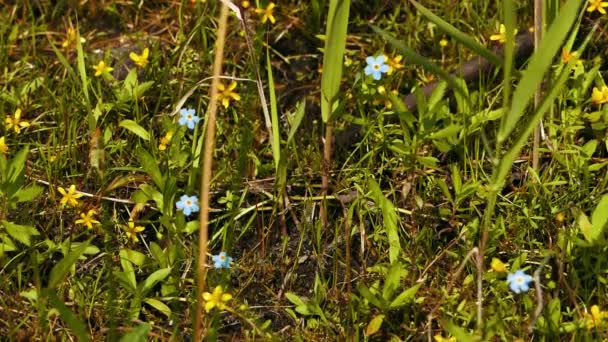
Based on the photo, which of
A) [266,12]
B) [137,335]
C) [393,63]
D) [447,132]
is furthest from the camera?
[266,12]

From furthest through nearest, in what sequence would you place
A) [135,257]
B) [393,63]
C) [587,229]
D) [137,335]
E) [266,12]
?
[266,12], [393,63], [135,257], [587,229], [137,335]

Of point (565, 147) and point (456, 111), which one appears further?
point (456, 111)

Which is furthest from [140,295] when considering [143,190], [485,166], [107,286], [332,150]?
[485,166]

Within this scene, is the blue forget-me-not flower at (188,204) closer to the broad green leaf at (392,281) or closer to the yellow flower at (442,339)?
the broad green leaf at (392,281)

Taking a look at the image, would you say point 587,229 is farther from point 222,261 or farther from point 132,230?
point 132,230

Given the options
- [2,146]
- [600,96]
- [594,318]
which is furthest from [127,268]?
[600,96]

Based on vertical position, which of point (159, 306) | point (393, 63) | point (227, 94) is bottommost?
point (159, 306)

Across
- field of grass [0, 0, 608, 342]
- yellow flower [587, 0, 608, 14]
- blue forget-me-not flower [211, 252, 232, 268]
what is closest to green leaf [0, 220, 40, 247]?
field of grass [0, 0, 608, 342]

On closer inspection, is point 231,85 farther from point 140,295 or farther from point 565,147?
point 565,147
